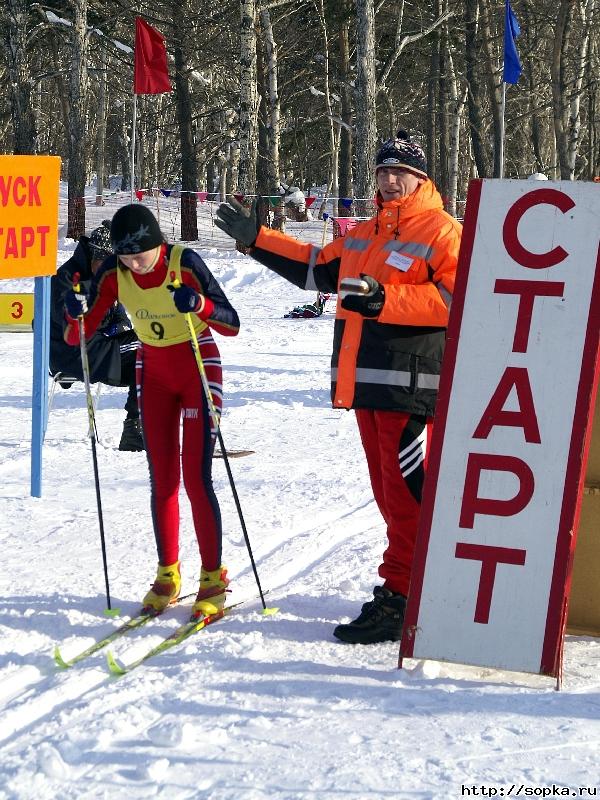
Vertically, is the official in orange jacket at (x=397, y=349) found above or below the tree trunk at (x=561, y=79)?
below

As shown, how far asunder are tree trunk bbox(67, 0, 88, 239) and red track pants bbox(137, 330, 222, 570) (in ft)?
66.1

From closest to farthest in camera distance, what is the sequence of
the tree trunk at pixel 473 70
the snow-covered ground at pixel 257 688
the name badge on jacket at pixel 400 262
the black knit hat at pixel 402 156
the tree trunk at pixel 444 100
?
the snow-covered ground at pixel 257 688, the name badge on jacket at pixel 400 262, the black knit hat at pixel 402 156, the tree trunk at pixel 473 70, the tree trunk at pixel 444 100

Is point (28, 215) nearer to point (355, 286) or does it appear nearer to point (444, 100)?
point (355, 286)

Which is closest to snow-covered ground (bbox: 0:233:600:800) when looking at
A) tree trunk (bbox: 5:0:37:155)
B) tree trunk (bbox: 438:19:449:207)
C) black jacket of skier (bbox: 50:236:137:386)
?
black jacket of skier (bbox: 50:236:137:386)

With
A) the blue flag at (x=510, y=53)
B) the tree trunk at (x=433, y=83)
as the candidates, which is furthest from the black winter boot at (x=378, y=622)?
the tree trunk at (x=433, y=83)

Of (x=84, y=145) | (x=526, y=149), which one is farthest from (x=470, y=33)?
(x=526, y=149)

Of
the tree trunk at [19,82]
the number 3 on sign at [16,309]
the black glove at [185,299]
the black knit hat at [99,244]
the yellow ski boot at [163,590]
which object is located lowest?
the yellow ski boot at [163,590]

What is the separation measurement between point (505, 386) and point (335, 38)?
1298 inches

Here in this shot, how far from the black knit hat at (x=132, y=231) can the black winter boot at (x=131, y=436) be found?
3.72 m

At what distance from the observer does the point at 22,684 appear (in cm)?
409

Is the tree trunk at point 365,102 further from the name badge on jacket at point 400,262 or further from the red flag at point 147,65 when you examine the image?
the name badge on jacket at point 400,262

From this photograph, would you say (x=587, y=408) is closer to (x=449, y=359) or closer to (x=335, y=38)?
(x=449, y=359)

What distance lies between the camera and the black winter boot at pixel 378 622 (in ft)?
14.8

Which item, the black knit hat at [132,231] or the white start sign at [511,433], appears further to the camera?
the black knit hat at [132,231]
